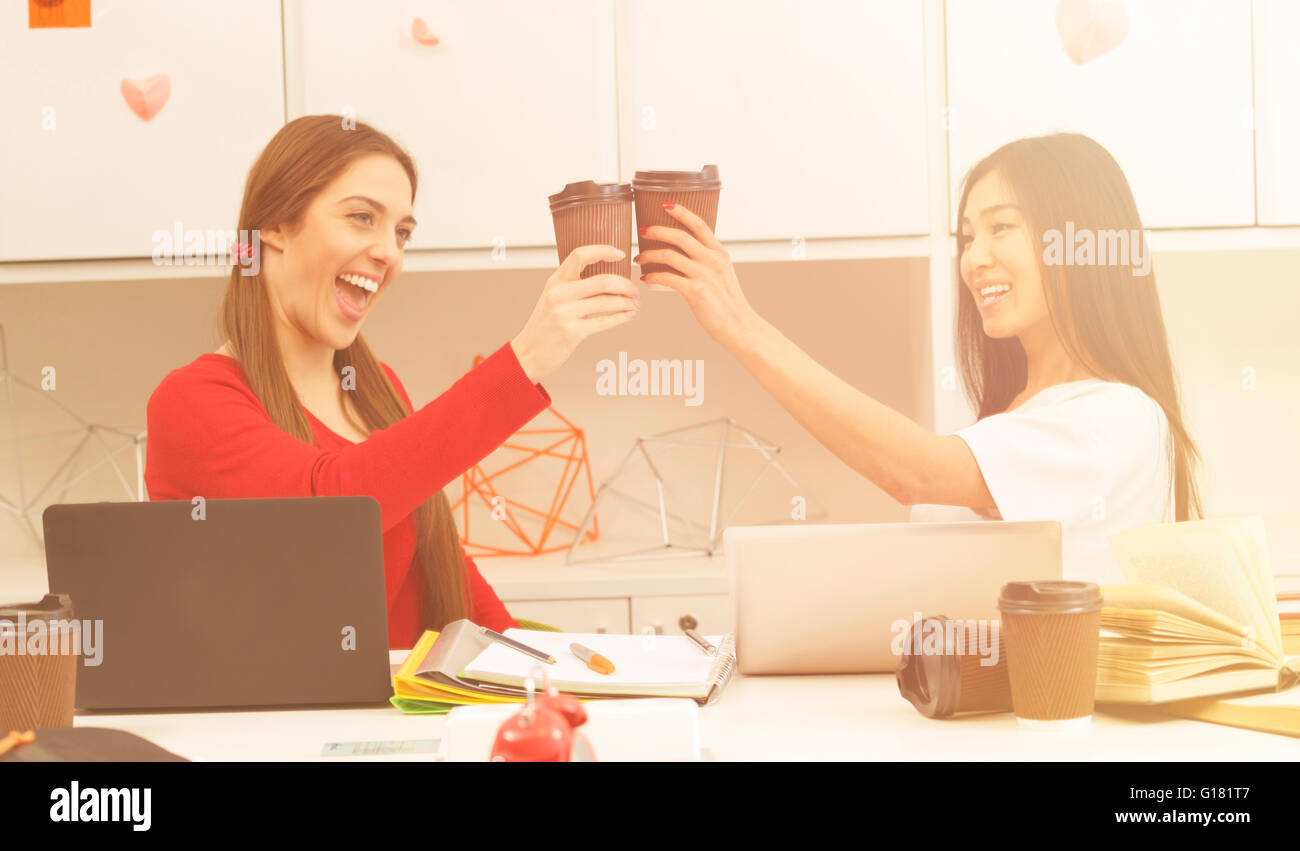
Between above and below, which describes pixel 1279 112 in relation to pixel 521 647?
above

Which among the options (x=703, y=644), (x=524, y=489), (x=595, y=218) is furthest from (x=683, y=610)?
(x=595, y=218)

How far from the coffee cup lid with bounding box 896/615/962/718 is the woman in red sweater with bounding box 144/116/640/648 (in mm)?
563

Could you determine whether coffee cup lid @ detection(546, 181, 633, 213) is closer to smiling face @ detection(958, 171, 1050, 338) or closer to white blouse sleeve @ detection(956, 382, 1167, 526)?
white blouse sleeve @ detection(956, 382, 1167, 526)

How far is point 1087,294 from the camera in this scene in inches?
75.0

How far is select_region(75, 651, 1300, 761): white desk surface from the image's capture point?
811mm

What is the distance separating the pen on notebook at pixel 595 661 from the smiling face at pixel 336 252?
3.18 feet

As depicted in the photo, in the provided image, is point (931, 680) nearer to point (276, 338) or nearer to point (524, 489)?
point (276, 338)

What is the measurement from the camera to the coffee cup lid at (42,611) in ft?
2.85

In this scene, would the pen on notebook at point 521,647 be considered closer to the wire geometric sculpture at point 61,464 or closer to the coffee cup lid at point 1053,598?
the coffee cup lid at point 1053,598

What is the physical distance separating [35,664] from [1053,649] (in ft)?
2.55

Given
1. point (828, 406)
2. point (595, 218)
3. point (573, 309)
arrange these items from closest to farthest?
1. point (595, 218)
2. point (573, 309)
3. point (828, 406)

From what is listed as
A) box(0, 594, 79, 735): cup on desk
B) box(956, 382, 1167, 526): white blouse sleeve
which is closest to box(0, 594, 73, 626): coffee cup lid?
box(0, 594, 79, 735): cup on desk

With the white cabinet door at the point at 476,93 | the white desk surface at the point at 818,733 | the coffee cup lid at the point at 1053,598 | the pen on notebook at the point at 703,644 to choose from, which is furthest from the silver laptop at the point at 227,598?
the white cabinet door at the point at 476,93

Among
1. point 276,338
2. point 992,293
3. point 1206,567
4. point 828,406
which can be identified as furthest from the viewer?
point 992,293
